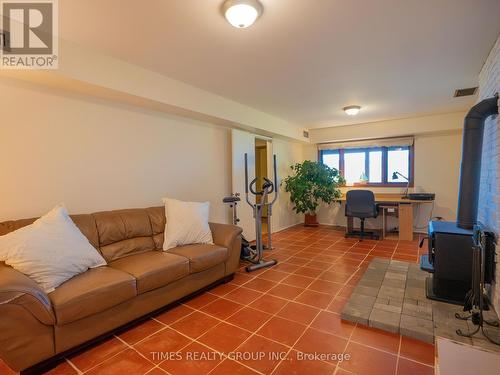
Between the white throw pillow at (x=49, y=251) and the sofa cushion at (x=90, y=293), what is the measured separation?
0.08 metres

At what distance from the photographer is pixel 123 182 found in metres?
3.05

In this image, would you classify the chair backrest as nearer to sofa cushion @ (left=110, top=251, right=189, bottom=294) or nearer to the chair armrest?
sofa cushion @ (left=110, top=251, right=189, bottom=294)

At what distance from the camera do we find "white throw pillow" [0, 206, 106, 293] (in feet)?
5.96

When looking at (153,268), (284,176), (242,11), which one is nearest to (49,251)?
(153,268)

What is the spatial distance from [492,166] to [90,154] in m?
3.75

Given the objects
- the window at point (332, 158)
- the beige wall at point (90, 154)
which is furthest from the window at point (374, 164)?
the beige wall at point (90, 154)

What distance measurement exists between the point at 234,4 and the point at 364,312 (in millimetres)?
2586

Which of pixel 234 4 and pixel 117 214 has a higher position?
pixel 234 4

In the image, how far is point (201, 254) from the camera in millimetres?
2672

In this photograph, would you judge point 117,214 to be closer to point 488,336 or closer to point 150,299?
point 150,299

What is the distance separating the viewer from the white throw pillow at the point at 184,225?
9.55ft

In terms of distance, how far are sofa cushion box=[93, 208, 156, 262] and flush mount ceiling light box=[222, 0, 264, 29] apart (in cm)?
Result: 211

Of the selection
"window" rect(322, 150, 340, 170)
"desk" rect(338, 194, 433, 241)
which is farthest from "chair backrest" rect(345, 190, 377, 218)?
"window" rect(322, 150, 340, 170)

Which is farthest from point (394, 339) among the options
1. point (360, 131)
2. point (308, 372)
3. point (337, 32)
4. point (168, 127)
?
point (360, 131)
